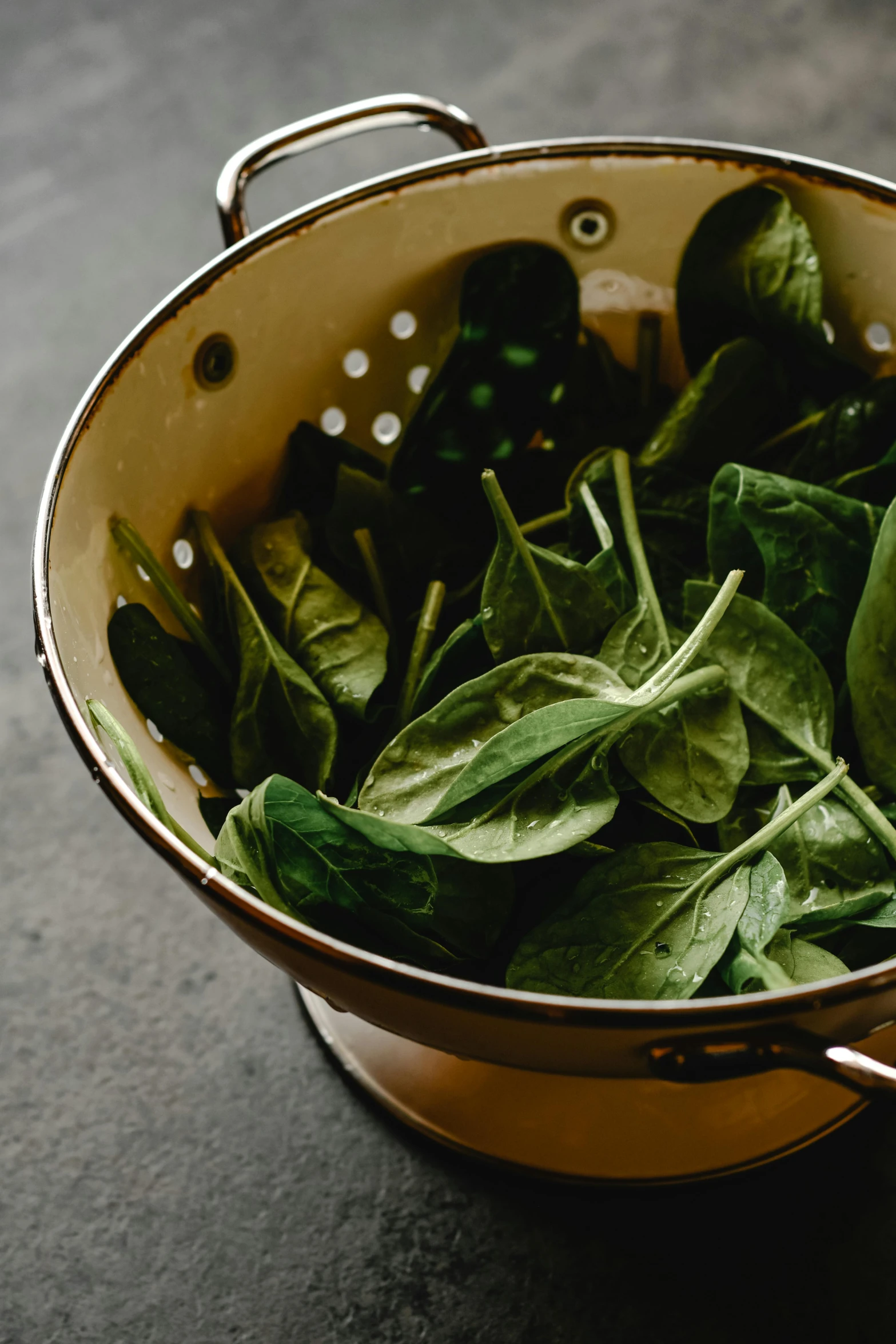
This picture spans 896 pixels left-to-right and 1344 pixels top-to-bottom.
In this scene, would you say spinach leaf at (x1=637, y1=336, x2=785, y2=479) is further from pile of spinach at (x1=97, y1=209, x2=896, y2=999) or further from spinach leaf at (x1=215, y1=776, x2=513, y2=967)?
spinach leaf at (x1=215, y1=776, x2=513, y2=967)

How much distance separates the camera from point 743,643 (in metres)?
0.45

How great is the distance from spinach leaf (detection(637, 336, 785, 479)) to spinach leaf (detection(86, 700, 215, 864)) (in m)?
0.27

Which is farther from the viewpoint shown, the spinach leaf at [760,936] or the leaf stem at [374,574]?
the leaf stem at [374,574]

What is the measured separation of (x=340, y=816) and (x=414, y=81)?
2.91 feet

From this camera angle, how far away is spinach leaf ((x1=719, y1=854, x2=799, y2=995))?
351 millimetres

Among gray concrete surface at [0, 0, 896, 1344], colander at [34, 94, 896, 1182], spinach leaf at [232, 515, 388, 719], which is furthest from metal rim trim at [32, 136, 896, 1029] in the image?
gray concrete surface at [0, 0, 896, 1344]

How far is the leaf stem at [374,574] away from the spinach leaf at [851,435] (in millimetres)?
195

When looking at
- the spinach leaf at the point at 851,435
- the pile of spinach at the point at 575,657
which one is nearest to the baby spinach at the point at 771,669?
the pile of spinach at the point at 575,657

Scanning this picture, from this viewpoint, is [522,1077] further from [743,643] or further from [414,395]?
[414,395]

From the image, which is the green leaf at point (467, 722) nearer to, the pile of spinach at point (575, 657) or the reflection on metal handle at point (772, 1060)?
the pile of spinach at point (575, 657)

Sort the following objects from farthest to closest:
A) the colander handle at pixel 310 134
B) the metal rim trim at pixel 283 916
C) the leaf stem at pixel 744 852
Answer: the colander handle at pixel 310 134, the leaf stem at pixel 744 852, the metal rim trim at pixel 283 916

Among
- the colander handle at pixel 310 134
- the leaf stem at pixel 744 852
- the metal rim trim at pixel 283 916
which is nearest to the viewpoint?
the metal rim trim at pixel 283 916

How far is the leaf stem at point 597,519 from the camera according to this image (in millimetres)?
483

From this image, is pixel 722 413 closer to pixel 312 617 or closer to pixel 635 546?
pixel 635 546
